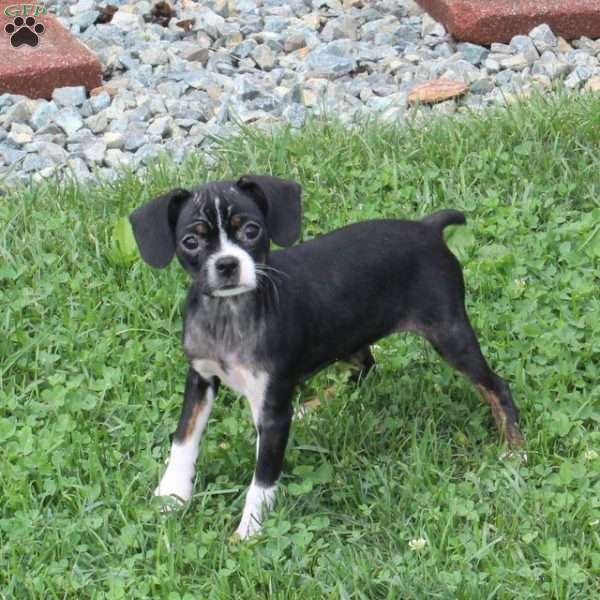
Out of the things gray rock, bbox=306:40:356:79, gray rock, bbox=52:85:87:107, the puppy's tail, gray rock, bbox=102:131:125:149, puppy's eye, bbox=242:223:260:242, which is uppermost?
puppy's eye, bbox=242:223:260:242

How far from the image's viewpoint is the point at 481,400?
5109 mm

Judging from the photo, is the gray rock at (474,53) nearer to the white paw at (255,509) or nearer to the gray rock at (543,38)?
the gray rock at (543,38)

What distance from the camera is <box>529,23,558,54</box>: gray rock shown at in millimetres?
7781

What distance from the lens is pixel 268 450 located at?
441 cm

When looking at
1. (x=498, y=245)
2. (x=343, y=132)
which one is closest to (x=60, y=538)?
(x=498, y=245)

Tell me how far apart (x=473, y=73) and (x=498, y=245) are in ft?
5.96

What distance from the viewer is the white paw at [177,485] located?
14.9 feet

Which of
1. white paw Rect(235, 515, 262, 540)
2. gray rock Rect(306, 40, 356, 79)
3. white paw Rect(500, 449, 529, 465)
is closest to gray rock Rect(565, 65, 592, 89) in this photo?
gray rock Rect(306, 40, 356, 79)

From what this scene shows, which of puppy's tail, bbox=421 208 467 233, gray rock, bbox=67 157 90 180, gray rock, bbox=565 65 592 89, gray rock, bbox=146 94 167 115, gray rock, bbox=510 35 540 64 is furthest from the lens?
gray rock, bbox=510 35 540 64

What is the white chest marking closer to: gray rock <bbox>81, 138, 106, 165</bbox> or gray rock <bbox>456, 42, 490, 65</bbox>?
gray rock <bbox>81, 138, 106, 165</bbox>

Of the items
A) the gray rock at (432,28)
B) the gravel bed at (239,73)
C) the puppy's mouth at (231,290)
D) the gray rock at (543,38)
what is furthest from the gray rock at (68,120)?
the puppy's mouth at (231,290)

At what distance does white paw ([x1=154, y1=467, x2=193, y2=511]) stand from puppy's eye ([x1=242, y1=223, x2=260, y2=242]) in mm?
883

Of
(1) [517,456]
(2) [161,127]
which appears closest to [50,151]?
(2) [161,127]

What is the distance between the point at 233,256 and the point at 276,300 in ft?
1.32
